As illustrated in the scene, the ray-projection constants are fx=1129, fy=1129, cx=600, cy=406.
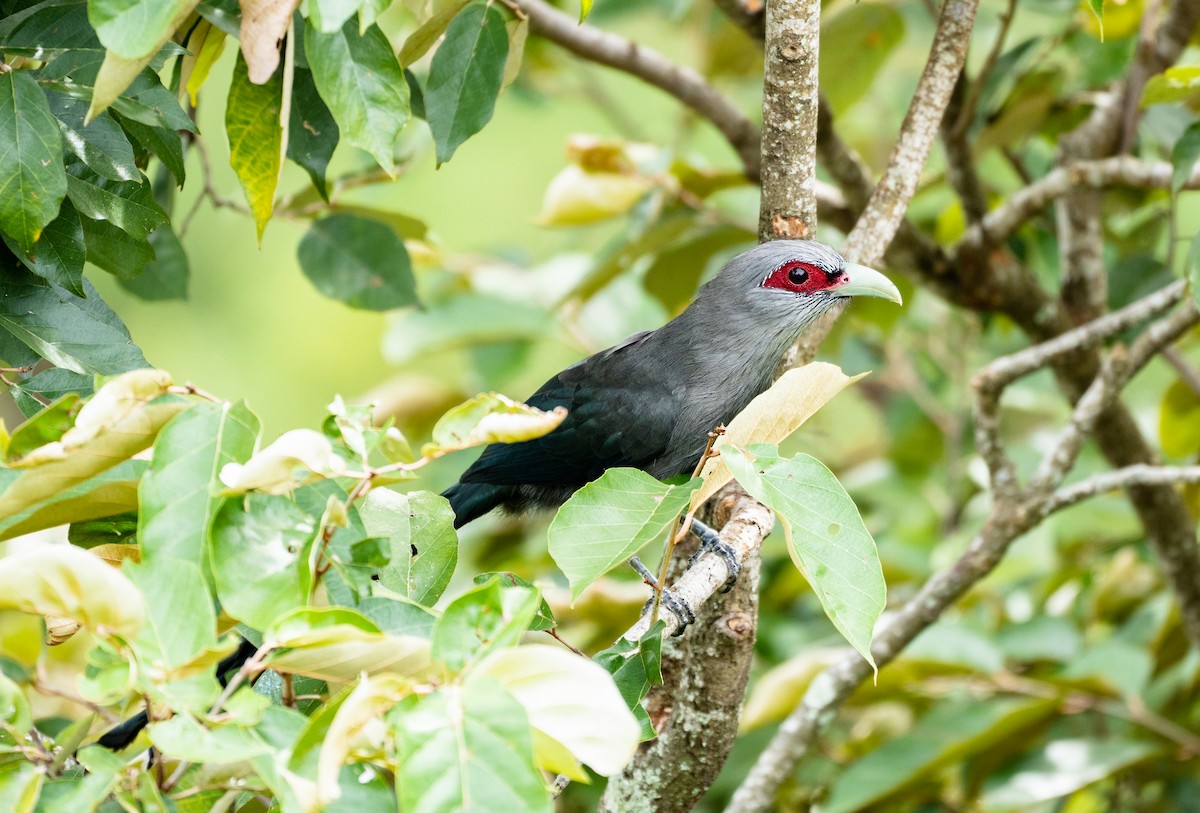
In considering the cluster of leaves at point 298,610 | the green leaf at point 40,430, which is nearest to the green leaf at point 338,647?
the cluster of leaves at point 298,610

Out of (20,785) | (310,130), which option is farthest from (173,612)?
(310,130)

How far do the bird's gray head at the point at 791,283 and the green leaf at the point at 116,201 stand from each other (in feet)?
4.65

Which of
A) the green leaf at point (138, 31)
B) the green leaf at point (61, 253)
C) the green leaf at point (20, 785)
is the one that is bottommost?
the green leaf at point (20, 785)

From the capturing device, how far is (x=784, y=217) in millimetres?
2445

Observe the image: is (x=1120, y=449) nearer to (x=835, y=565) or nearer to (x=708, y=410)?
(x=708, y=410)

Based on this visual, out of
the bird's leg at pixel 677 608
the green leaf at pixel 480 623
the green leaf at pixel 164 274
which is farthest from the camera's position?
the green leaf at pixel 164 274

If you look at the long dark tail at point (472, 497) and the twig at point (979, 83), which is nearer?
the twig at point (979, 83)

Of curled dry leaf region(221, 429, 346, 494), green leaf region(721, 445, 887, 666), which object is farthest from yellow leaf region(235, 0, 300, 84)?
green leaf region(721, 445, 887, 666)

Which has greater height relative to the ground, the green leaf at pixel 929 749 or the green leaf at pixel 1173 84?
the green leaf at pixel 1173 84

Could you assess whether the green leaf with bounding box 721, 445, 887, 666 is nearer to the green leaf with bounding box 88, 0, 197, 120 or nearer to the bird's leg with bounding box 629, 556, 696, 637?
the bird's leg with bounding box 629, 556, 696, 637

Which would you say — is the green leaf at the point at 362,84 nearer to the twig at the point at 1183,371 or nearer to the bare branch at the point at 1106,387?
the bare branch at the point at 1106,387

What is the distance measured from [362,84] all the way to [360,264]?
1.22m

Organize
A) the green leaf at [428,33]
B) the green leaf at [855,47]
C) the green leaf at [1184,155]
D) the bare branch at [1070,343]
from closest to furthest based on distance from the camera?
1. the green leaf at [428,33]
2. the green leaf at [1184,155]
3. the bare branch at [1070,343]
4. the green leaf at [855,47]

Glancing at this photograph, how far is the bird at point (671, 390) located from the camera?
3.04m
